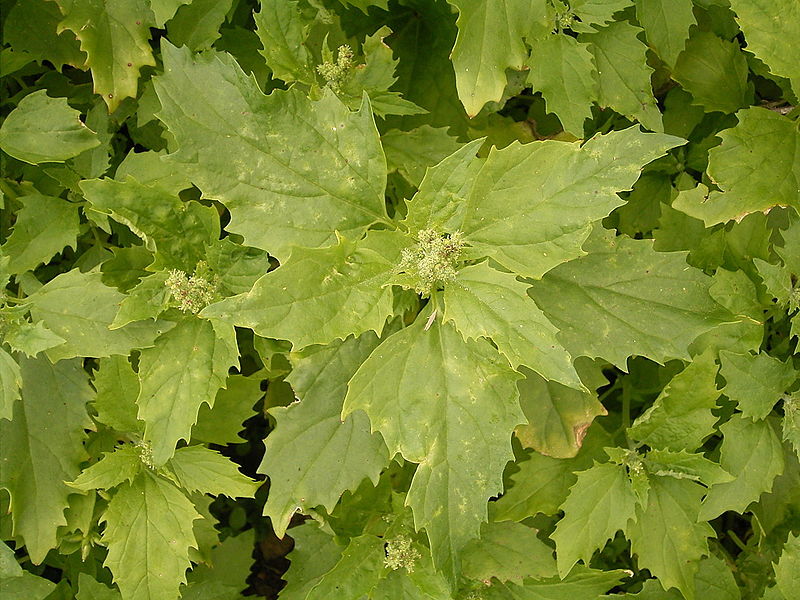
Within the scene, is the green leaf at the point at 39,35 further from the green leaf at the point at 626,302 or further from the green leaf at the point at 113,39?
the green leaf at the point at 626,302

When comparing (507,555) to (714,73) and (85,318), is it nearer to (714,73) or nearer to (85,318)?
(85,318)

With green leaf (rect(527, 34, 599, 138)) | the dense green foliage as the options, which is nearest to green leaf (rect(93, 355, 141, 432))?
the dense green foliage

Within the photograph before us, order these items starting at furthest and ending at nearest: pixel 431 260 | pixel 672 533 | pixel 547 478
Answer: pixel 547 478 < pixel 672 533 < pixel 431 260

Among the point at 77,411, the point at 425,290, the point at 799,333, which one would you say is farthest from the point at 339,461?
the point at 799,333

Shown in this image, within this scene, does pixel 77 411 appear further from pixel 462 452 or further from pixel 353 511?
pixel 462 452

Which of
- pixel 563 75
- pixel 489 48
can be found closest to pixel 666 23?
pixel 563 75

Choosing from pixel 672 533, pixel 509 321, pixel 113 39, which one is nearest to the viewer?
pixel 509 321
